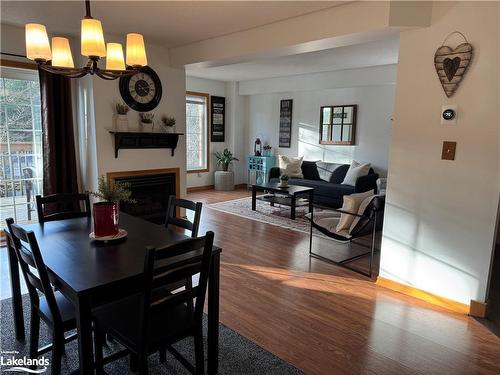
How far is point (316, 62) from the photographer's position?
5.64 metres

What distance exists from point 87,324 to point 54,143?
323 cm

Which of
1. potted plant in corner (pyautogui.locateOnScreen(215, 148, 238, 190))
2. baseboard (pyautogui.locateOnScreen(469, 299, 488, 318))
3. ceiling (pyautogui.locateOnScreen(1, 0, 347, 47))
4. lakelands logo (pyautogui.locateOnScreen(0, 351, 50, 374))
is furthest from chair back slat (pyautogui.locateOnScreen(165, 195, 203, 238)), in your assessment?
potted plant in corner (pyautogui.locateOnScreen(215, 148, 238, 190))

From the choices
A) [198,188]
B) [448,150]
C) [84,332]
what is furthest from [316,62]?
[84,332]

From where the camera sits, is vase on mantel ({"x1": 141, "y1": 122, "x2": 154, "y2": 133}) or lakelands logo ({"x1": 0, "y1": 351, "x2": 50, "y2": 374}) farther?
vase on mantel ({"x1": 141, "y1": 122, "x2": 154, "y2": 133})

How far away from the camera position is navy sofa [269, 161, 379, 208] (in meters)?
5.82

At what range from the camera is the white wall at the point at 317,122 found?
6246 millimetres

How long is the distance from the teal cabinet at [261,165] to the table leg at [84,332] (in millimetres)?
6326

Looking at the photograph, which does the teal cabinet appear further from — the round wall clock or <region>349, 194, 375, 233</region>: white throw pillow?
<region>349, 194, 375, 233</region>: white throw pillow

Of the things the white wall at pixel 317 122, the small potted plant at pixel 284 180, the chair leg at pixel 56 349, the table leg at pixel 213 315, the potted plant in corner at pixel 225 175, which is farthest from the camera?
the potted plant in corner at pixel 225 175

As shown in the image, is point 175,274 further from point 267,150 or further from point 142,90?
point 267,150

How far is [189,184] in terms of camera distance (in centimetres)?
776

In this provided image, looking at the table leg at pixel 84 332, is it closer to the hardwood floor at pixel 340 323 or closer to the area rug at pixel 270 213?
the hardwood floor at pixel 340 323

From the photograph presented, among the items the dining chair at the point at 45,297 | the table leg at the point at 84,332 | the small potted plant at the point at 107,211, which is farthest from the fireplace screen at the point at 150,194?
the table leg at the point at 84,332

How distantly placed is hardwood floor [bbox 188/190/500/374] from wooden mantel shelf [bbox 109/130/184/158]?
189 cm
